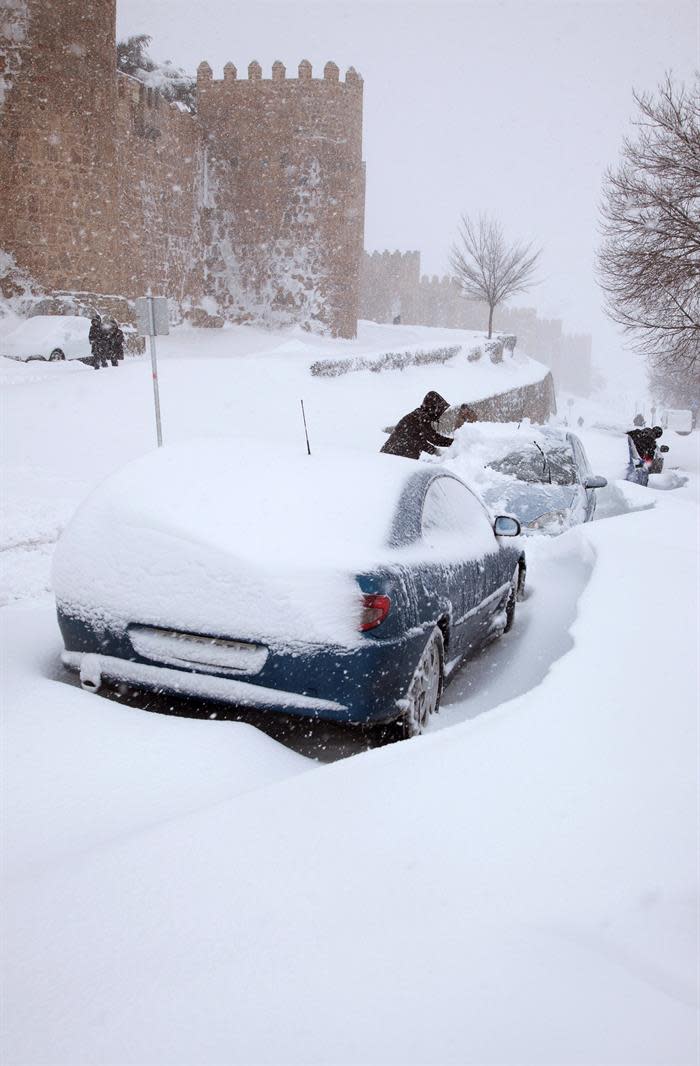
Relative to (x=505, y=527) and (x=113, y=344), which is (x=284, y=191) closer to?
(x=113, y=344)

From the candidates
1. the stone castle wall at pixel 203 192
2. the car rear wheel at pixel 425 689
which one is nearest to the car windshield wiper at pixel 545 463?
the car rear wheel at pixel 425 689

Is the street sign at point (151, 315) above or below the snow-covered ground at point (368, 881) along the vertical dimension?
above

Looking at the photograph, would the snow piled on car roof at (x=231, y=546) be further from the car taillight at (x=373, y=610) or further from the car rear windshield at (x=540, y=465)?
the car rear windshield at (x=540, y=465)

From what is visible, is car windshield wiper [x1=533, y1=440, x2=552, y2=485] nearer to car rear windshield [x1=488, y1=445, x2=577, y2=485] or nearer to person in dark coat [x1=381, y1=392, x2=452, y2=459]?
car rear windshield [x1=488, y1=445, x2=577, y2=485]

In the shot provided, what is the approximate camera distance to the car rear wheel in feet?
13.1

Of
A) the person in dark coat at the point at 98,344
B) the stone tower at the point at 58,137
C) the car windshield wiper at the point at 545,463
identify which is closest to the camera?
the car windshield wiper at the point at 545,463

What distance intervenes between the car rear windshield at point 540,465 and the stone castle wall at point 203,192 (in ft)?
67.1

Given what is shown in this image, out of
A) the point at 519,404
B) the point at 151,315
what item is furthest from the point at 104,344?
the point at 519,404

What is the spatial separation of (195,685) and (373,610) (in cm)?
82

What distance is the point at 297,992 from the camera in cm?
174

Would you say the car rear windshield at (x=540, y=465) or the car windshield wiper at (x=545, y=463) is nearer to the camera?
the car rear windshield at (x=540, y=465)

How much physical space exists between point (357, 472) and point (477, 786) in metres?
2.21

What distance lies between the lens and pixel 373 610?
12.1ft

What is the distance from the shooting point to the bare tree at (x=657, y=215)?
2089cm
